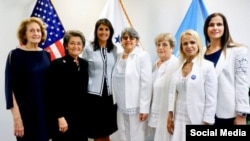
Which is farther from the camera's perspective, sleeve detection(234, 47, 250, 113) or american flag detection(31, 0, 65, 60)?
american flag detection(31, 0, 65, 60)

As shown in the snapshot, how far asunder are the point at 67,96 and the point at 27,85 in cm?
36

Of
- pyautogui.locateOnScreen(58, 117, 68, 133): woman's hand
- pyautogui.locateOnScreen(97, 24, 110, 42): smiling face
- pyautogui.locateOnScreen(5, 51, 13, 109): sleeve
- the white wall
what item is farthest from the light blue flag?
pyautogui.locateOnScreen(5, 51, 13, 109): sleeve

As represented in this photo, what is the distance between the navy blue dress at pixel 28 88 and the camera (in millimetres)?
2223

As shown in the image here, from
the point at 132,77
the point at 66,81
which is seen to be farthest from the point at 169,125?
the point at 66,81

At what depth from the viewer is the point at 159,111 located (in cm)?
261

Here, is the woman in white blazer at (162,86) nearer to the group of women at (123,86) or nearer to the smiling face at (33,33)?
the group of women at (123,86)

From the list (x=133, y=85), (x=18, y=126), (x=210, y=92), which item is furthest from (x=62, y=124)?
(x=210, y=92)

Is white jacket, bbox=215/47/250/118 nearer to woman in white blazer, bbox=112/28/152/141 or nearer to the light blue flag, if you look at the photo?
woman in white blazer, bbox=112/28/152/141

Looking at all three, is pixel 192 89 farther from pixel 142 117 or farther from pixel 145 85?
pixel 142 117

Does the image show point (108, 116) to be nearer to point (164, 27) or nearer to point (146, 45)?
point (146, 45)

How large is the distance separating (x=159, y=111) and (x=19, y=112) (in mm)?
1334

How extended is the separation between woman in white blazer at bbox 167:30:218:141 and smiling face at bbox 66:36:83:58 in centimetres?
94

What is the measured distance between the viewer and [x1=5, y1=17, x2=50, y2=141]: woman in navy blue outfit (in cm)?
222

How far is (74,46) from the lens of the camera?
241cm
